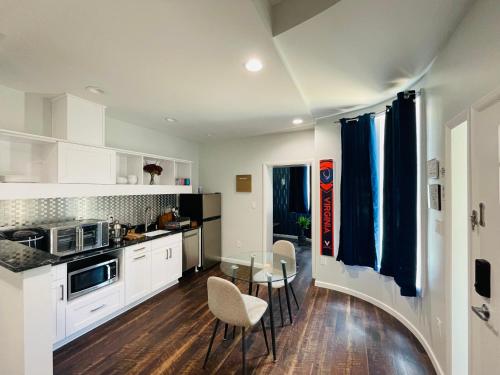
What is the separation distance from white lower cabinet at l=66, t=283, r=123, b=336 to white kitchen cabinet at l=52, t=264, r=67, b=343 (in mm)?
45

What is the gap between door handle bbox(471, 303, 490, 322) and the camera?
1167 mm

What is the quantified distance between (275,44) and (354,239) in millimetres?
2621

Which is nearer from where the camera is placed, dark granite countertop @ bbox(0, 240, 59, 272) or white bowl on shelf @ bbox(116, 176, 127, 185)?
dark granite countertop @ bbox(0, 240, 59, 272)

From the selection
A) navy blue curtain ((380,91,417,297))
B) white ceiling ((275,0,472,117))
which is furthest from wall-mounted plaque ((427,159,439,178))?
white ceiling ((275,0,472,117))

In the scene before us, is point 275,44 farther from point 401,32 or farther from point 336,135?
point 336,135


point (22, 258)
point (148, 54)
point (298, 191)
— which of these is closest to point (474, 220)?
point (148, 54)

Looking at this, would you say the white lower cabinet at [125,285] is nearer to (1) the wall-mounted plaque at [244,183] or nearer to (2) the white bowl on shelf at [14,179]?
(2) the white bowl on shelf at [14,179]

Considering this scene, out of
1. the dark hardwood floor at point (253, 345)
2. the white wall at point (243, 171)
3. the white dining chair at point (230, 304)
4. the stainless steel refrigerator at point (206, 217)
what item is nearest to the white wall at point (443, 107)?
the dark hardwood floor at point (253, 345)

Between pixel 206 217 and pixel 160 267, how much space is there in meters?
1.26

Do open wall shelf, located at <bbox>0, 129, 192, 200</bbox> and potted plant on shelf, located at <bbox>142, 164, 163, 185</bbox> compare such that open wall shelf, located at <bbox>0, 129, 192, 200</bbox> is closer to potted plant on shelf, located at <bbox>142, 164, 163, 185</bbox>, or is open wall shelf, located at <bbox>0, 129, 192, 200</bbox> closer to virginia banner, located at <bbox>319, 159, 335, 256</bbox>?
potted plant on shelf, located at <bbox>142, 164, 163, 185</bbox>

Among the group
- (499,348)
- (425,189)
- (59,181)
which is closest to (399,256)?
(425,189)

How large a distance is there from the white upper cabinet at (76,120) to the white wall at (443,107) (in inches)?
136

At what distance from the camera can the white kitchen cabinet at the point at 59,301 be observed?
7.00 ft

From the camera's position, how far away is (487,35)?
1210mm
